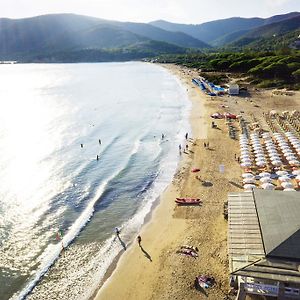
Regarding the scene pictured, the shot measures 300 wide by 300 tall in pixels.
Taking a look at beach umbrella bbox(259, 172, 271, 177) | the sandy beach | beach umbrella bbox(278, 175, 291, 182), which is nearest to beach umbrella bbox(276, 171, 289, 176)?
beach umbrella bbox(278, 175, 291, 182)

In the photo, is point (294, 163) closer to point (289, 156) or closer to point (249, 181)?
point (289, 156)

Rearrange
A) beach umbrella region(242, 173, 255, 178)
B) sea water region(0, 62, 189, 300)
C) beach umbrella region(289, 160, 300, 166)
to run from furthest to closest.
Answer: beach umbrella region(289, 160, 300, 166) < beach umbrella region(242, 173, 255, 178) < sea water region(0, 62, 189, 300)

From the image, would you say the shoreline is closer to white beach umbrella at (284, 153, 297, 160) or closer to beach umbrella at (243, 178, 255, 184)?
beach umbrella at (243, 178, 255, 184)

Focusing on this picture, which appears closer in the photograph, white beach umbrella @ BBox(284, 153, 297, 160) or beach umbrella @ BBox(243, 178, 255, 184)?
beach umbrella @ BBox(243, 178, 255, 184)

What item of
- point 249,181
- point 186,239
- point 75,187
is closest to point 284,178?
point 249,181

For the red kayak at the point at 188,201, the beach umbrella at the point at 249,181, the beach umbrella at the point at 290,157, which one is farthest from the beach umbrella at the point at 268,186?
the beach umbrella at the point at 290,157
